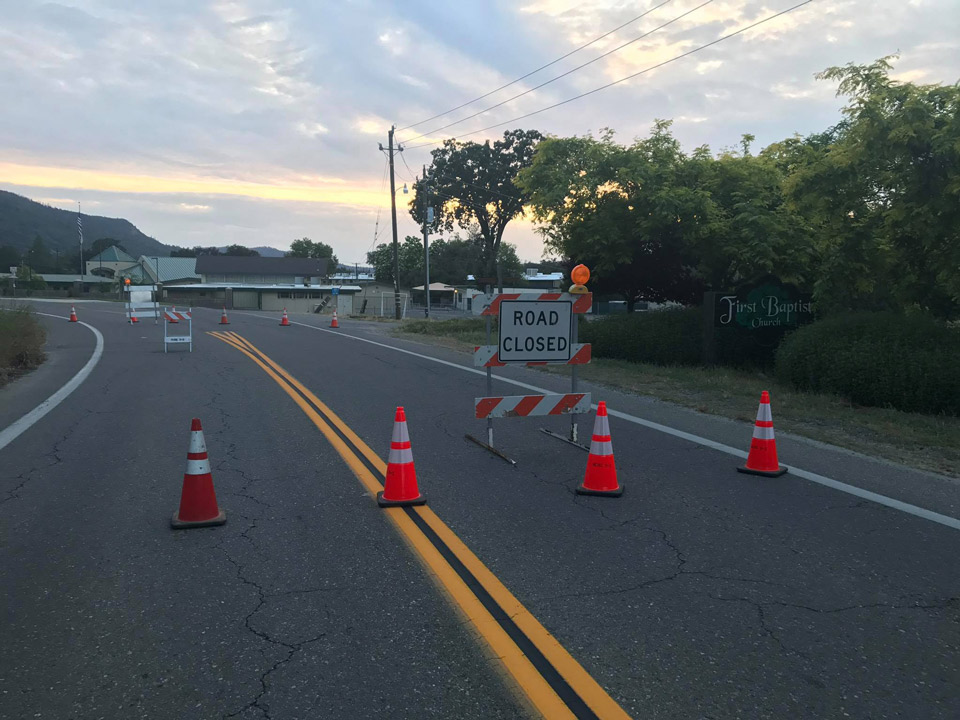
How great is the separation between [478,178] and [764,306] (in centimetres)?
4746

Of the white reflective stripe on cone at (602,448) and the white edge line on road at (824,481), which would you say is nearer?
the white edge line on road at (824,481)

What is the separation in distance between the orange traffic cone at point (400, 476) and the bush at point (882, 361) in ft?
25.5

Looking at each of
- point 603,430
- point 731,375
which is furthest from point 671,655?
point 731,375

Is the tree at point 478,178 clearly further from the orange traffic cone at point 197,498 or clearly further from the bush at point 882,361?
the orange traffic cone at point 197,498

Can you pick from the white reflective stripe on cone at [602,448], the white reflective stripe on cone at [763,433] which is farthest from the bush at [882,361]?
the white reflective stripe on cone at [602,448]

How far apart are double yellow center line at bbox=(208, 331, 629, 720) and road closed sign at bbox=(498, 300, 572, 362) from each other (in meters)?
2.05

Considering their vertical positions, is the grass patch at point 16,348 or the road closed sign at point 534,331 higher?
the road closed sign at point 534,331

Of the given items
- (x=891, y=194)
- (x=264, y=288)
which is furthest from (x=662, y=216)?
(x=264, y=288)

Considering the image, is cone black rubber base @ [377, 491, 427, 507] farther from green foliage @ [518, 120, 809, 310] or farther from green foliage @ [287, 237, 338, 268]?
green foliage @ [287, 237, 338, 268]

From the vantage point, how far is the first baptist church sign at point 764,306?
50.0ft

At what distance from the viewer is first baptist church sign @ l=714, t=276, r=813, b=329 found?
15.2 metres

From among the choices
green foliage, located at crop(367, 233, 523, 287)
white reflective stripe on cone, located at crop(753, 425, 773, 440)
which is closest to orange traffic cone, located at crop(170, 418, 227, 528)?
white reflective stripe on cone, located at crop(753, 425, 773, 440)

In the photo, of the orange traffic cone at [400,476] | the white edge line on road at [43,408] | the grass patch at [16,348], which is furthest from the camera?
the grass patch at [16,348]

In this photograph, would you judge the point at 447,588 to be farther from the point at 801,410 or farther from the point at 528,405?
the point at 801,410
